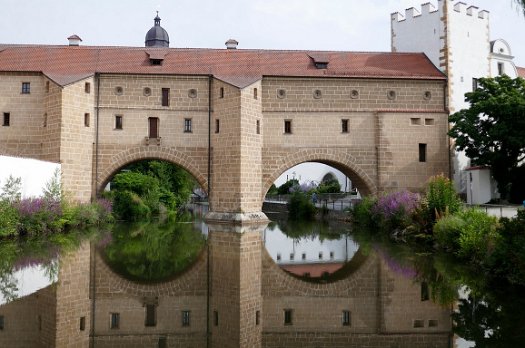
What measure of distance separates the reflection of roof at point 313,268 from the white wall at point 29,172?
11712mm

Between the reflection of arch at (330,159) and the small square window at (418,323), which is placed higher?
the reflection of arch at (330,159)

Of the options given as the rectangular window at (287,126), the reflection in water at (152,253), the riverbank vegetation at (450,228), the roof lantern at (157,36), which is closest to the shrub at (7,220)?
the reflection in water at (152,253)

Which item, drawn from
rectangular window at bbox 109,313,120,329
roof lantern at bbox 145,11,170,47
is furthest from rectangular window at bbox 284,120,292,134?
roof lantern at bbox 145,11,170,47

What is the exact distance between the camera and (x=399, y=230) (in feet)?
61.9

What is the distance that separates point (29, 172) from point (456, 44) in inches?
834

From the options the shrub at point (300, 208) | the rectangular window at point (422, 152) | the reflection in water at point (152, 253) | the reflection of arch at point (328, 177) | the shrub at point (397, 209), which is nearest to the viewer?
the reflection in water at point (152, 253)

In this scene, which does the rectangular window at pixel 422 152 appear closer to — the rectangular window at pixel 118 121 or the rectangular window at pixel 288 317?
the rectangular window at pixel 118 121

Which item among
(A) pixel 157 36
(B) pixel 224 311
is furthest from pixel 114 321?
(A) pixel 157 36

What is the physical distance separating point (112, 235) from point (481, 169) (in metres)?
16.8

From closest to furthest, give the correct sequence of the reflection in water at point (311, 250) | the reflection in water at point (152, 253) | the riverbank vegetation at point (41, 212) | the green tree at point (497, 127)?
the reflection in water at point (152, 253), the reflection in water at point (311, 250), the riverbank vegetation at point (41, 212), the green tree at point (497, 127)

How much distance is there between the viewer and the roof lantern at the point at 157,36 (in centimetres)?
4569

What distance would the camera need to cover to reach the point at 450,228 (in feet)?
46.5

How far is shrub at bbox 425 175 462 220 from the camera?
1662 cm

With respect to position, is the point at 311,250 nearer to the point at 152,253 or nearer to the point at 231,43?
the point at 152,253
